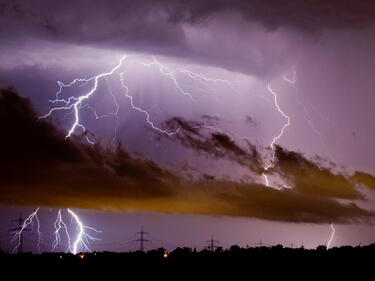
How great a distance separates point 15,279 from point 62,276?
200 inches

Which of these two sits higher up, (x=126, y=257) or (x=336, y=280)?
(x=126, y=257)

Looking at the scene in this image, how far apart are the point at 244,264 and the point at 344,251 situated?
879 cm

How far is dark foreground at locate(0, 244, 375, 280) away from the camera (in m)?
51.8

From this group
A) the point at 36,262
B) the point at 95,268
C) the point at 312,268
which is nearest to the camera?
the point at 312,268

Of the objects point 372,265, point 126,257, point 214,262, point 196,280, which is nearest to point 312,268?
point 372,265

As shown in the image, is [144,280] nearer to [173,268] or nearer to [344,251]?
[173,268]

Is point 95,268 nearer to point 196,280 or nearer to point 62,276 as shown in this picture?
point 62,276

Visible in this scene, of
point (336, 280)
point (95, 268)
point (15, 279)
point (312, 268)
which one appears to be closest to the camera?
point (336, 280)

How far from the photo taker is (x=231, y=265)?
61031mm

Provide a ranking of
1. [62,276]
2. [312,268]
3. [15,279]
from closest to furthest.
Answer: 1. [312,268]
2. [15,279]
3. [62,276]

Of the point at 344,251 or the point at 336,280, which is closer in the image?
the point at 336,280

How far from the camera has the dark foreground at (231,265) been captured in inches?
2037

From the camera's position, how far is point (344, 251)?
201 ft

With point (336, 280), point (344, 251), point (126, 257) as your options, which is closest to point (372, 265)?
point (336, 280)
